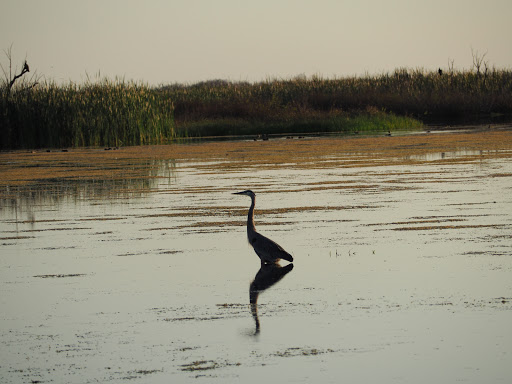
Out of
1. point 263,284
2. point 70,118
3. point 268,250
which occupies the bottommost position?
point 263,284

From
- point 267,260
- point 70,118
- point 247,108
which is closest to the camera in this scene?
point 267,260

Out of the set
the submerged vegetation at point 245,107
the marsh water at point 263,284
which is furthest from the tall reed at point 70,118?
the marsh water at point 263,284

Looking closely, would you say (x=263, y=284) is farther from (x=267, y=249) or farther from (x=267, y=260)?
(x=267, y=260)

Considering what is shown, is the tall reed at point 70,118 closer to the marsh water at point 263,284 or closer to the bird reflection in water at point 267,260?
the marsh water at point 263,284

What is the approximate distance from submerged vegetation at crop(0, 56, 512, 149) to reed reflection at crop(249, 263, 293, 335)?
27.5m

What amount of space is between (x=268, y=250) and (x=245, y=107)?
45.2m

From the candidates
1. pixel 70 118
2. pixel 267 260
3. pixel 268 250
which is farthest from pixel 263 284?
pixel 70 118

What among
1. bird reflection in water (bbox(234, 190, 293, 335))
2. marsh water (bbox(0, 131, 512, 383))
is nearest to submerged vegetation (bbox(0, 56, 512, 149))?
marsh water (bbox(0, 131, 512, 383))

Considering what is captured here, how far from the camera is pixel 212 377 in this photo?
19.5 ft

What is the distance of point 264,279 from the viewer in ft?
30.3

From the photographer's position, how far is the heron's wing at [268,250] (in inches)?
382

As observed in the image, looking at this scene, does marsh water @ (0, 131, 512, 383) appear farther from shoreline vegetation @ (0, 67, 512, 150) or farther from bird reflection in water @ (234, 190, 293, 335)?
shoreline vegetation @ (0, 67, 512, 150)

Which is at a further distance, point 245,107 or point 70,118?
point 245,107

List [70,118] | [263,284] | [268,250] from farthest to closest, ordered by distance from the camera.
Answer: [70,118], [268,250], [263,284]
